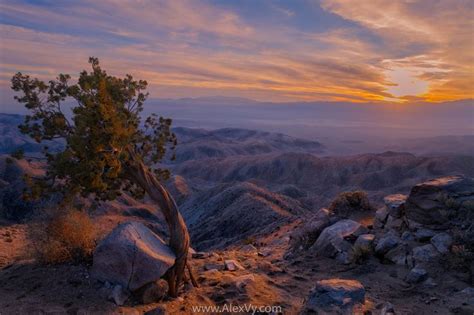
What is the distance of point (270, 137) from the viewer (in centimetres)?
14725

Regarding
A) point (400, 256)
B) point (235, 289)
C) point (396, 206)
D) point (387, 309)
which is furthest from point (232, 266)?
point (396, 206)

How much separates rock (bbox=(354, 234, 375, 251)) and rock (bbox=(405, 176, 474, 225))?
1.43 meters

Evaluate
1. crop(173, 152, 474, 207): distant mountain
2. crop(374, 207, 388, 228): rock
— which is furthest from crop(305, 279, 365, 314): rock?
crop(173, 152, 474, 207): distant mountain

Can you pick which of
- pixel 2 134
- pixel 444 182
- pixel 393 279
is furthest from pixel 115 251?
pixel 2 134

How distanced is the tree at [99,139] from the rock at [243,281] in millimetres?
1095

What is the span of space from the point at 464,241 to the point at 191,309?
7.52 meters

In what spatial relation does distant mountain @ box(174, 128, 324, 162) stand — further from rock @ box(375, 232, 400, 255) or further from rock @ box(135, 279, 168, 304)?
rock @ box(135, 279, 168, 304)

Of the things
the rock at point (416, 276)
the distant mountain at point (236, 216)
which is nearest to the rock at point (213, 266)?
the rock at point (416, 276)

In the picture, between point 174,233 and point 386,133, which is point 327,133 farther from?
point 174,233

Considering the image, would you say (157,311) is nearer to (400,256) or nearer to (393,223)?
(400,256)

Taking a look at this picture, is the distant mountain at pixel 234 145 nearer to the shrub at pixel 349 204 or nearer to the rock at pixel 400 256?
the shrub at pixel 349 204

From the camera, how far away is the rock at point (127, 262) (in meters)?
8.62

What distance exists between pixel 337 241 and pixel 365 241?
0.92 meters

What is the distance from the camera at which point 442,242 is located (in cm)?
1124
